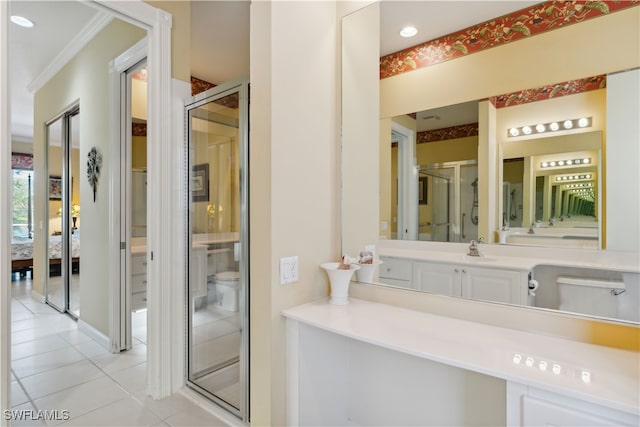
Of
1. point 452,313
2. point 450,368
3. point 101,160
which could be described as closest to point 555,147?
point 452,313

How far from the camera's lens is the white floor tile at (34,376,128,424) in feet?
6.79

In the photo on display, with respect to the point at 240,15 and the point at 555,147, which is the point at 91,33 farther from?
the point at 555,147

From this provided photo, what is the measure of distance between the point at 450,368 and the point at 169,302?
1699mm

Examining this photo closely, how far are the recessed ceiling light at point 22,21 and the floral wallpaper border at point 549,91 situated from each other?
154 inches

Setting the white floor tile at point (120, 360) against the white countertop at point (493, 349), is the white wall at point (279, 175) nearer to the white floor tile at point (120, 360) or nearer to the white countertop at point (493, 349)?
the white countertop at point (493, 349)

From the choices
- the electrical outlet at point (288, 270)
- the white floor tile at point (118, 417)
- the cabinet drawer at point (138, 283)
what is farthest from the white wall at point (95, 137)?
the electrical outlet at point (288, 270)

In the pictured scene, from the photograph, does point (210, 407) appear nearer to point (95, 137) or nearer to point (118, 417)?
point (118, 417)

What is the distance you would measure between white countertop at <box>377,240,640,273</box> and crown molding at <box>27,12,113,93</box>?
109 inches

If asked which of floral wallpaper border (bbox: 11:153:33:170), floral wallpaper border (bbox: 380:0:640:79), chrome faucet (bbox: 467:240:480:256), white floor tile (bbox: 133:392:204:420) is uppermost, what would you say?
floral wallpaper border (bbox: 11:153:33:170)

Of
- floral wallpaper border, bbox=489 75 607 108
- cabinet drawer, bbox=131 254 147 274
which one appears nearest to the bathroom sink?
floral wallpaper border, bbox=489 75 607 108

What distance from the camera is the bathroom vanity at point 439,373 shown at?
909mm

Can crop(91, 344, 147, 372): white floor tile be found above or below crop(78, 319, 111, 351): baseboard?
below

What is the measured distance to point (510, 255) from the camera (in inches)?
53.6

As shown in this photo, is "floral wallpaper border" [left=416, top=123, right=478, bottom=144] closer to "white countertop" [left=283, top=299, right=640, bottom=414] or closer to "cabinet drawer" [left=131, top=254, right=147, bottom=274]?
"white countertop" [left=283, top=299, right=640, bottom=414]
